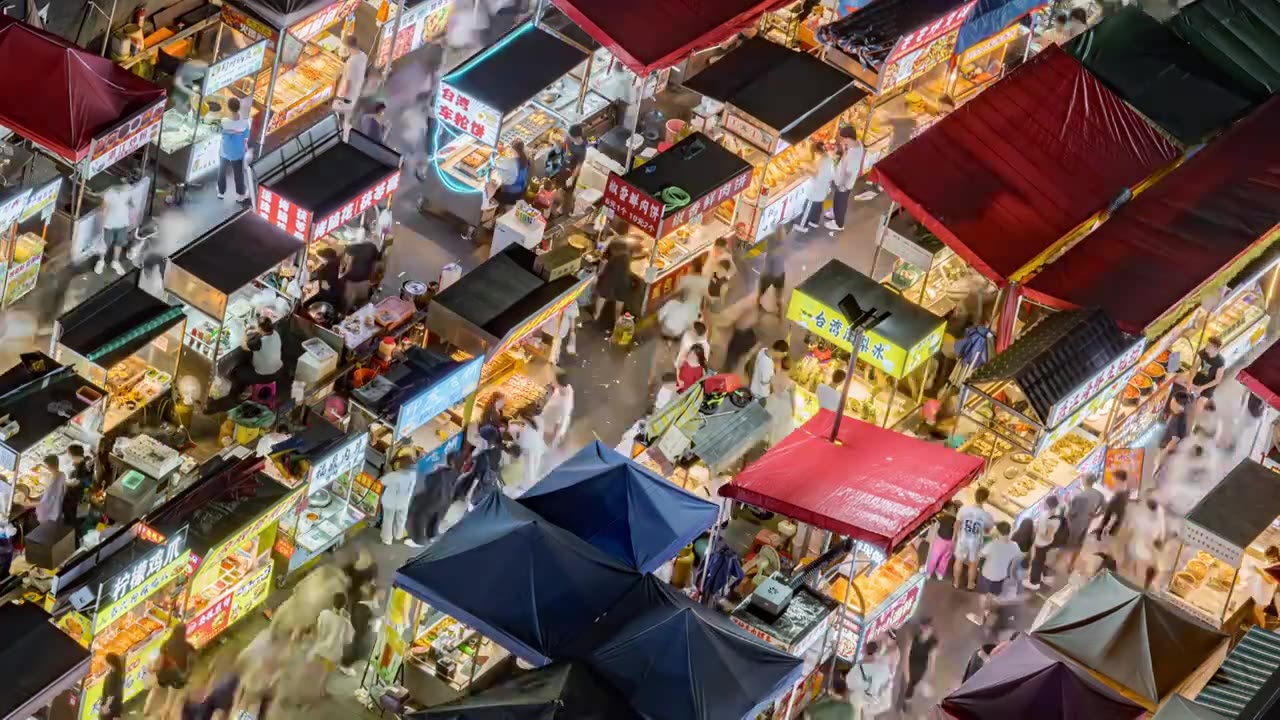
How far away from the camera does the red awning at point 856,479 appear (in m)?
35.8

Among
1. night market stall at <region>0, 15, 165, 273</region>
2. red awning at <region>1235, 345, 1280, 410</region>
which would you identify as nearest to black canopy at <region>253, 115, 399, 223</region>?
night market stall at <region>0, 15, 165, 273</region>

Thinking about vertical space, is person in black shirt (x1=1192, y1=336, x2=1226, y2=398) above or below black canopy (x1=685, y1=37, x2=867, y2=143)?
below

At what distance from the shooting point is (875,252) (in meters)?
46.2

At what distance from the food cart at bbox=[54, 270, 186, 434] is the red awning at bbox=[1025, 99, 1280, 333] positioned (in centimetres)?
1453

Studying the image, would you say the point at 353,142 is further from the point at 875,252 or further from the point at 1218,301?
the point at 1218,301

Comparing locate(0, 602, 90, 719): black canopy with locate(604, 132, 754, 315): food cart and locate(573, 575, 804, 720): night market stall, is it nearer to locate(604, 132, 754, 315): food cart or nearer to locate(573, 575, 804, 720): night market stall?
locate(573, 575, 804, 720): night market stall

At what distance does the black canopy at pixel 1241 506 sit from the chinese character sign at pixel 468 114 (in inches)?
575

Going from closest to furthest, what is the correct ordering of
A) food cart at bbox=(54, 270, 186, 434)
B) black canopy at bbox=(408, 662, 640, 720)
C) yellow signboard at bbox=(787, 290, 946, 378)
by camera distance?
1. black canopy at bbox=(408, 662, 640, 720)
2. food cart at bbox=(54, 270, 186, 434)
3. yellow signboard at bbox=(787, 290, 946, 378)

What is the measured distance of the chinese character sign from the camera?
44.3m

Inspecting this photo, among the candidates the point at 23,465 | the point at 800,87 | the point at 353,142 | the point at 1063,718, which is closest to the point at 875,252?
the point at 800,87

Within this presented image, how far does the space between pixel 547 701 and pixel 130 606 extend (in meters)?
6.18

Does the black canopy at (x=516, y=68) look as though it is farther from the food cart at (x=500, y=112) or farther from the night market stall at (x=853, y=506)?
the night market stall at (x=853, y=506)

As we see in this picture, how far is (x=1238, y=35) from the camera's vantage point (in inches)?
1842

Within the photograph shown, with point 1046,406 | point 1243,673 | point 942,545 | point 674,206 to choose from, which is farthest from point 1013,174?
point 1243,673
